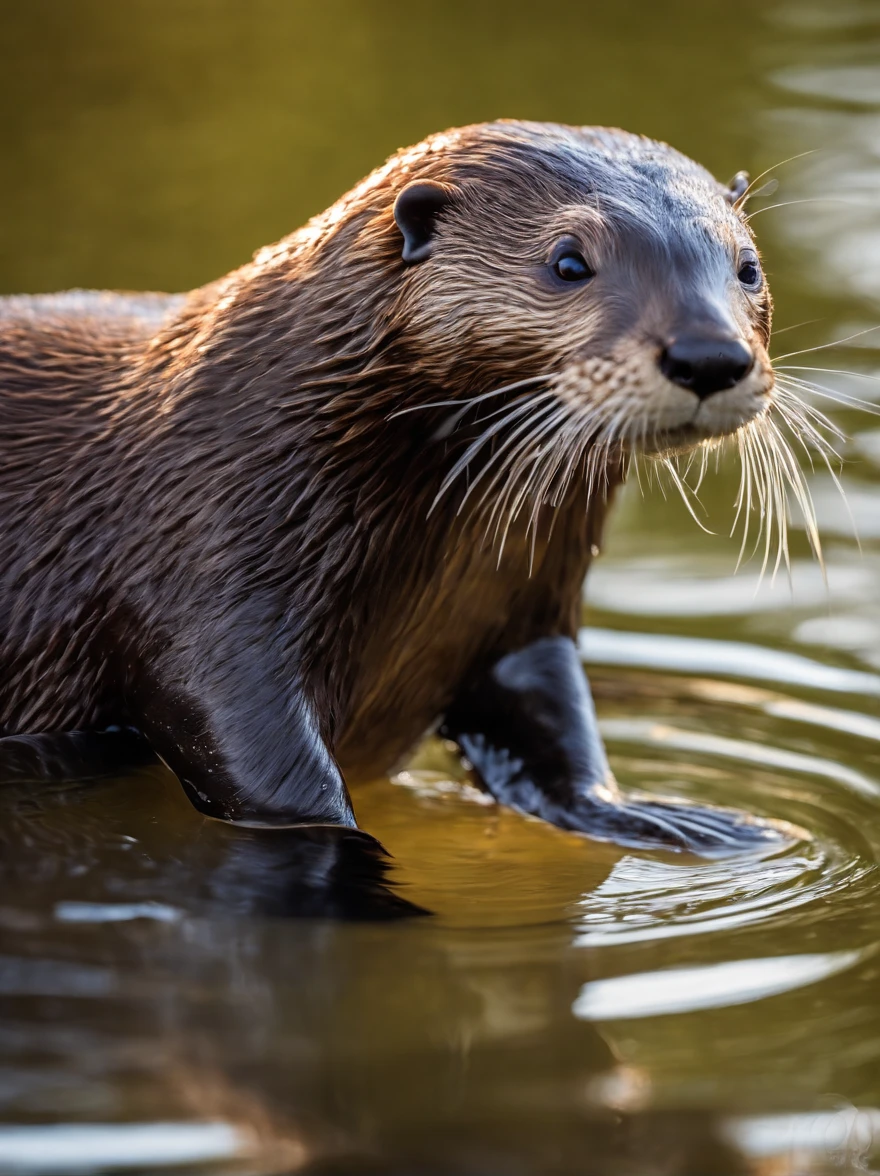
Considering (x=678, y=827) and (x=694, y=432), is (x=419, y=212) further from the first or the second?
(x=678, y=827)

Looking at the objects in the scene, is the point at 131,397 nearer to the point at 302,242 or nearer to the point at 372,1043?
the point at 302,242

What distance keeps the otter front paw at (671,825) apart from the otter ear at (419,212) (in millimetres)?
1464

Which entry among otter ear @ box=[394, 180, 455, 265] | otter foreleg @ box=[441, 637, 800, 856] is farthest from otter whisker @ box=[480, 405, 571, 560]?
otter foreleg @ box=[441, 637, 800, 856]

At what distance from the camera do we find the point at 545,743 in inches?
196

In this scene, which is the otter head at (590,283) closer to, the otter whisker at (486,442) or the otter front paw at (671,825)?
the otter whisker at (486,442)

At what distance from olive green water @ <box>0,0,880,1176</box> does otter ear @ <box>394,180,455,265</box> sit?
130 centimetres

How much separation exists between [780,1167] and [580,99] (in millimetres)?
8429

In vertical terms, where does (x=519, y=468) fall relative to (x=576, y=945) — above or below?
above

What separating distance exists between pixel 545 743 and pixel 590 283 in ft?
4.79

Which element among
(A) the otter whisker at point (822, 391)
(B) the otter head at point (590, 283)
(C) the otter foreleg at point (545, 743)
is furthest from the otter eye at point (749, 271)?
(C) the otter foreleg at point (545, 743)

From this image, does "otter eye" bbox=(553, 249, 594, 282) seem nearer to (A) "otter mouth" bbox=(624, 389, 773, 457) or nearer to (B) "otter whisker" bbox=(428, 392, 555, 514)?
(B) "otter whisker" bbox=(428, 392, 555, 514)

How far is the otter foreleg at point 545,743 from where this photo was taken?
481cm

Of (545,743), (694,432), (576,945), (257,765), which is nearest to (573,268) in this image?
(694,432)

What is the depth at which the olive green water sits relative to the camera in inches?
115
